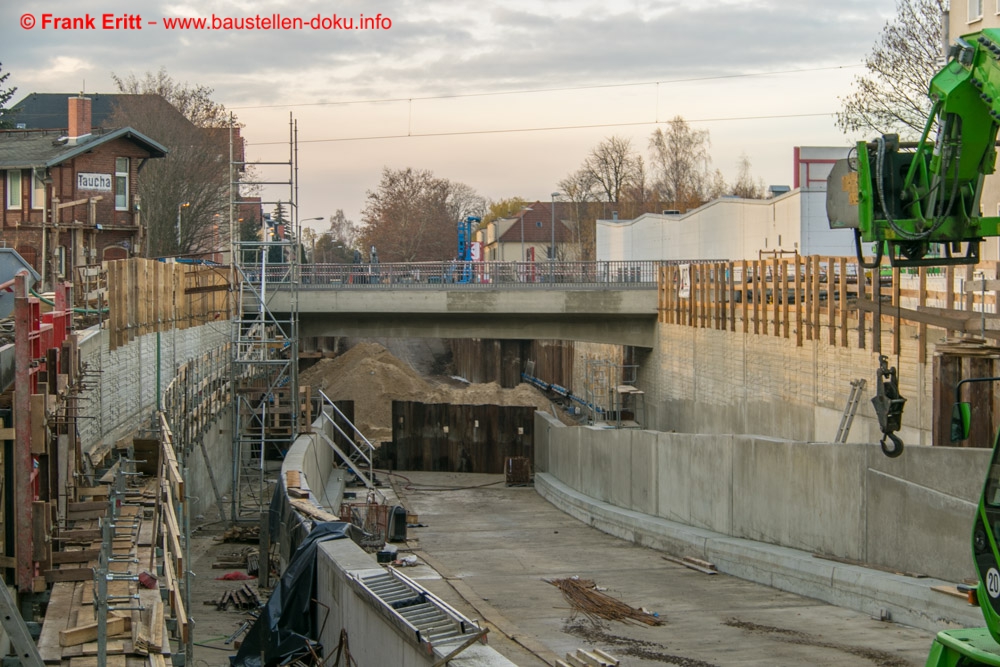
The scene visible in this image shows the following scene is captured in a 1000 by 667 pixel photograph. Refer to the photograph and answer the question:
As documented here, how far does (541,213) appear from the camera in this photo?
113 m

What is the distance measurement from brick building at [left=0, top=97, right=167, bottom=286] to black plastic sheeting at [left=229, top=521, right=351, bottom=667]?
28285 millimetres

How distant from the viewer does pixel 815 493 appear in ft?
56.7

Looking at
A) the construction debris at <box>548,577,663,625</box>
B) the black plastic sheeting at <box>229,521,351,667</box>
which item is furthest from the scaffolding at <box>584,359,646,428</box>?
the black plastic sheeting at <box>229,521,351,667</box>

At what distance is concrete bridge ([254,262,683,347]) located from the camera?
39562 mm

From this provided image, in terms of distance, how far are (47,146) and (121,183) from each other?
308 cm

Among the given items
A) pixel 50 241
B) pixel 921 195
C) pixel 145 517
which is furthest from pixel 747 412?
pixel 50 241

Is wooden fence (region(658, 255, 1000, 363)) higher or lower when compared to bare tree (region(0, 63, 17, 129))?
lower

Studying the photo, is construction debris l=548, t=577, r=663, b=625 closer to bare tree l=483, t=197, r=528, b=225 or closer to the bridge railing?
the bridge railing

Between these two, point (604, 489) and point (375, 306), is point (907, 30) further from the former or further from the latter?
point (604, 489)

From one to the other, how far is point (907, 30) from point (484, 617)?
35.5 metres

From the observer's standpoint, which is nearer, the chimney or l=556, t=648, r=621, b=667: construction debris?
l=556, t=648, r=621, b=667: construction debris

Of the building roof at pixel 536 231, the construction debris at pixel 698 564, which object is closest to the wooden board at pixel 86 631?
the construction debris at pixel 698 564

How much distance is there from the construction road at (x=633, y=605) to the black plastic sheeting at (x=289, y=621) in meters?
2.19

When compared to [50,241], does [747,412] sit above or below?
below
